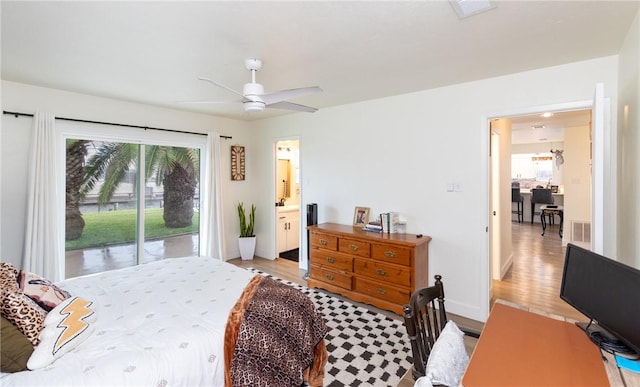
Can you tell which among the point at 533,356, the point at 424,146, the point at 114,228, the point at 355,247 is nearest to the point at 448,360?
the point at 533,356

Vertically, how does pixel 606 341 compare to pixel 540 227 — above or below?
above

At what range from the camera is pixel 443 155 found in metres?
3.27

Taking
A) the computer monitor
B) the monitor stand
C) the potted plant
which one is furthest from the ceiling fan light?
the potted plant

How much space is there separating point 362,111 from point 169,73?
2285 mm

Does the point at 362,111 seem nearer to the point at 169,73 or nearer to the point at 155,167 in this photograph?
the point at 169,73

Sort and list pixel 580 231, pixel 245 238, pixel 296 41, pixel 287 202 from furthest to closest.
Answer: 1. pixel 287 202
2. pixel 580 231
3. pixel 245 238
4. pixel 296 41

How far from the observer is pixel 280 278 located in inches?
167

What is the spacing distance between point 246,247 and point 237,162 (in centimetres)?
149

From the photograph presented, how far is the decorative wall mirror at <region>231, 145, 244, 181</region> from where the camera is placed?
5.10m

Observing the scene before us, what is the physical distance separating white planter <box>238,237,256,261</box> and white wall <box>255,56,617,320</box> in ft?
5.58

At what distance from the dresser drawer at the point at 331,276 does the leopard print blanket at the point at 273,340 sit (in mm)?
1475

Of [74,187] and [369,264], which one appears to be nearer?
[369,264]

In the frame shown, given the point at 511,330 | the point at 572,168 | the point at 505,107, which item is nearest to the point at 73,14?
the point at 511,330

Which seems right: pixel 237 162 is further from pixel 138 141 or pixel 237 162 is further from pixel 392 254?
pixel 392 254
